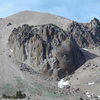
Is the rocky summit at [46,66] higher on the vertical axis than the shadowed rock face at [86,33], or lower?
lower

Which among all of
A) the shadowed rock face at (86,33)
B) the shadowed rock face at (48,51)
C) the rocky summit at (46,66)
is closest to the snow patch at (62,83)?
the rocky summit at (46,66)

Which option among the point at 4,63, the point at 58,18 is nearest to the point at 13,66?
the point at 4,63

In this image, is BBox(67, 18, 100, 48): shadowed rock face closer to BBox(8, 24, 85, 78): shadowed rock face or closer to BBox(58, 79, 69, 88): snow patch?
BBox(8, 24, 85, 78): shadowed rock face

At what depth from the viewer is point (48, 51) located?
85125mm

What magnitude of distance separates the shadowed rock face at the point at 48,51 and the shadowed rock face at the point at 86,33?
691 inches

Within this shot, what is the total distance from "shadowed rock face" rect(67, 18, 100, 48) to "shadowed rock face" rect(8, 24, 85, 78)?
57.6 feet

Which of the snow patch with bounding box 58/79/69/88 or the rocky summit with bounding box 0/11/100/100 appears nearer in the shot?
the rocky summit with bounding box 0/11/100/100

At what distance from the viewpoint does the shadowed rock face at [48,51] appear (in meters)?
82.2

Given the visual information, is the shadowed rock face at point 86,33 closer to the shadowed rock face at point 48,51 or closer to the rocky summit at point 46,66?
the rocky summit at point 46,66

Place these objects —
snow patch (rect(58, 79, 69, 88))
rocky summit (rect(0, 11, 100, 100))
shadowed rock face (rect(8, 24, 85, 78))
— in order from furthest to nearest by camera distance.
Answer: shadowed rock face (rect(8, 24, 85, 78))
snow patch (rect(58, 79, 69, 88))
rocky summit (rect(0, 11, 100, 100))

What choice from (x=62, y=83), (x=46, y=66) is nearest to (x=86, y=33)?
(x=46, y=66)

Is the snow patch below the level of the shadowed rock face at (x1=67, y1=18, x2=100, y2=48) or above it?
below

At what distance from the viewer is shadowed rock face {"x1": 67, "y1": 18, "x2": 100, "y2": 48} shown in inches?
4296

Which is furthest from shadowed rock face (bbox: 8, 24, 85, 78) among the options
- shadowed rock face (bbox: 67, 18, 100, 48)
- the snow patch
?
shadowed rock face (bbox: 67, 18, 100, 48)
